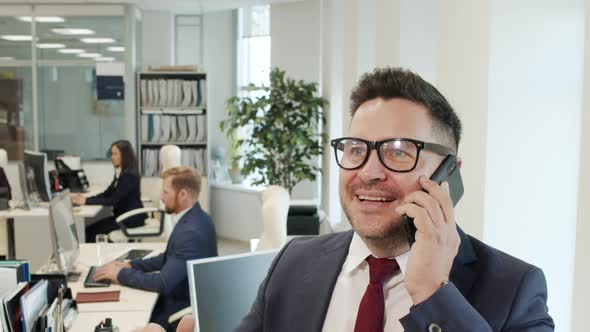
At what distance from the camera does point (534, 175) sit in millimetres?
2074

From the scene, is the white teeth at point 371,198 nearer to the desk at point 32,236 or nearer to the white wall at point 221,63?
the desk at point 32,236

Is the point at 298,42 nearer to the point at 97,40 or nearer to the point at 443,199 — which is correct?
the point at 97,40

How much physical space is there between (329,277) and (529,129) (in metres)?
1.04

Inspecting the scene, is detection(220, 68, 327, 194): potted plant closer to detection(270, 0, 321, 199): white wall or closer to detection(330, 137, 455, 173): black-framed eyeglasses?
detection(270, 0, 321, 199): white wall

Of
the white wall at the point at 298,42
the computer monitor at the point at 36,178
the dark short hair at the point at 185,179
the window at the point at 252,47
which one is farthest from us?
the window at the point at 252,47

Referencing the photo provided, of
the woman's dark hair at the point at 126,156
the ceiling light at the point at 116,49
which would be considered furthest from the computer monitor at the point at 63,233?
the ceiling light at the point at 116,49

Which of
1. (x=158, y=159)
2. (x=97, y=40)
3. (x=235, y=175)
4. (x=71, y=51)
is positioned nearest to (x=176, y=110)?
(x=158, y=159)

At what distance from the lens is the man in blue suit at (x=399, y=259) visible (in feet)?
3.45

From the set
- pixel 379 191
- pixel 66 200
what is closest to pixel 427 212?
pixel 379 191

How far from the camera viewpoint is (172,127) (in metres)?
7.55


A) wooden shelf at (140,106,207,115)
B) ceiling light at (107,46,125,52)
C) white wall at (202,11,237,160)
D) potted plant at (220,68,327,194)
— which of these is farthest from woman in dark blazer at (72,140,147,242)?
white wall at (202,11,237,160)

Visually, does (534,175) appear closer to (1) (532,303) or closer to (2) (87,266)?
(1) (532,303)

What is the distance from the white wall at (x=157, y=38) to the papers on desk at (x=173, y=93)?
538mm

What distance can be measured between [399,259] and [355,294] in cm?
16
